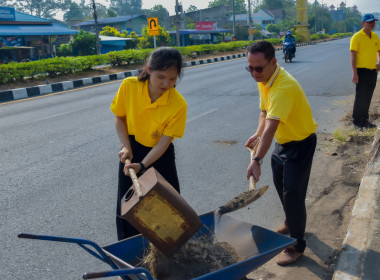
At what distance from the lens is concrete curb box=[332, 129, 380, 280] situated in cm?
276

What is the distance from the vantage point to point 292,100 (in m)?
2.69

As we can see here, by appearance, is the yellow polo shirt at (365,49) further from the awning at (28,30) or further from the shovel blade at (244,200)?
the awning at (28,30)

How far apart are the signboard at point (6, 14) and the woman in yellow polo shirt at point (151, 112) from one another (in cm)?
3588

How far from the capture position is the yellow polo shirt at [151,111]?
2.61 meters

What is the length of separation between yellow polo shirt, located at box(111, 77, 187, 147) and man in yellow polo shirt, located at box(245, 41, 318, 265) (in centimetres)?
51

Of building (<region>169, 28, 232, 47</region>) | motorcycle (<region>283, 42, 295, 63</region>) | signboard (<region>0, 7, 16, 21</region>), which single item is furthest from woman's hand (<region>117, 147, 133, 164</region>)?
building (<region>169, 28, 232, 47</region>)

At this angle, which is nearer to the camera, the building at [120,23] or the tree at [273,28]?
the building at [120,23]

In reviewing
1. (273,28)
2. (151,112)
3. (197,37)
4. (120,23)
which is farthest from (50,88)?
(273,28)

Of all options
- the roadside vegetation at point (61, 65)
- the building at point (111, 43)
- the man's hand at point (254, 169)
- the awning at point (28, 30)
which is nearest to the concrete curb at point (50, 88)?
the roadside vegetation at point (61, 65)

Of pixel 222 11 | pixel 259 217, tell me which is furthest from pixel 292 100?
pixel 222 11

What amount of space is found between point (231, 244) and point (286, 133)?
812mm

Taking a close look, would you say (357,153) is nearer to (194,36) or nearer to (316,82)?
(316,82)

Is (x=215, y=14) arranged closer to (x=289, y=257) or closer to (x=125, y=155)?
(x=289, y=257)

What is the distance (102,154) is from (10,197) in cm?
166
